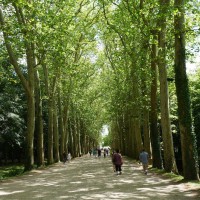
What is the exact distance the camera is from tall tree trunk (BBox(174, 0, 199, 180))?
14742 mm

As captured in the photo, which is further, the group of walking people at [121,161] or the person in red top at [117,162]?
the person in red top at [117,162]

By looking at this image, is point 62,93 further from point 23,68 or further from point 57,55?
point 57,55

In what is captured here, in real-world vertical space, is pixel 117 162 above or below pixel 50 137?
below

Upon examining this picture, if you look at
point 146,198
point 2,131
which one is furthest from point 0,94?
point 146,198

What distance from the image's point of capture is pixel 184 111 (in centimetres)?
1512

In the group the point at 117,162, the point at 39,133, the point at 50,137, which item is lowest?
the point at 117,162

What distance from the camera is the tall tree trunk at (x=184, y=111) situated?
14742 mm

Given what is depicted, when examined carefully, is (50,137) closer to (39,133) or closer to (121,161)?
(39,133)

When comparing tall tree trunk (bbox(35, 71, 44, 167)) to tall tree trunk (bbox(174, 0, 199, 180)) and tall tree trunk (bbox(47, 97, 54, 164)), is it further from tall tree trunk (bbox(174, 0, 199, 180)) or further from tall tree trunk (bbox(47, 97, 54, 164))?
tall tree trunk (bbox(174, 0, 199, 180))

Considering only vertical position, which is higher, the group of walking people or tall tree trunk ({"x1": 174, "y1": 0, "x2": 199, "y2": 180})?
tall tree trunk ({"x1": 174, "y1": 0, "x2": 199, "y2": 180})

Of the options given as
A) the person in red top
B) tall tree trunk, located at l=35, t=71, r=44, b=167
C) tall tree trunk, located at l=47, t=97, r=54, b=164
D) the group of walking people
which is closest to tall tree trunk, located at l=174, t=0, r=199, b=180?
the group of walking people

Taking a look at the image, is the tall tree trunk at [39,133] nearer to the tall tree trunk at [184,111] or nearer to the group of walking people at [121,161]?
the group of walking people at [121,161]

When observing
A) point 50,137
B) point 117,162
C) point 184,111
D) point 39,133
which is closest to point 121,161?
point 117,162

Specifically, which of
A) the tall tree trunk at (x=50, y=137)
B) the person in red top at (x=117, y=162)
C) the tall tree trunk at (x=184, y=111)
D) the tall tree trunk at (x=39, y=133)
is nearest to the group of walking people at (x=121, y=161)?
the person in red top at (x=117, y=162)
